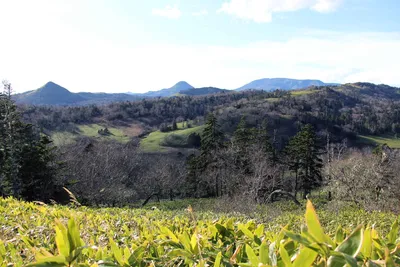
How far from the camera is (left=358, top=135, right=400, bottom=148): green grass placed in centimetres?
10356

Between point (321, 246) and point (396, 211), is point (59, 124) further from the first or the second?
point (321, 246)

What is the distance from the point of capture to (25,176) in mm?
28984

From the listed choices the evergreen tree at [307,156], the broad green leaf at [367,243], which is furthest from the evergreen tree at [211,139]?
the broad green leaf at [367,243]

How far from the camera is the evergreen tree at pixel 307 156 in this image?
46562 mm

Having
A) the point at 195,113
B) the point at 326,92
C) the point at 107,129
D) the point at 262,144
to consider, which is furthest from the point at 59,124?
the point at 326,92

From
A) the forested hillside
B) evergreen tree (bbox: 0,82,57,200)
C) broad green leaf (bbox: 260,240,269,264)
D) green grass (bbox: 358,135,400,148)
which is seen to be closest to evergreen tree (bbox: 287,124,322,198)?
the forested hillside

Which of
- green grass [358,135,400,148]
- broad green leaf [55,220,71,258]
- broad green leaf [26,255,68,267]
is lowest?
green grass [358,135,400,148]

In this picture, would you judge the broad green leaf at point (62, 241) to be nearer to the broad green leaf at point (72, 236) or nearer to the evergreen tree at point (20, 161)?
the broad green leaf at point (72, 236)

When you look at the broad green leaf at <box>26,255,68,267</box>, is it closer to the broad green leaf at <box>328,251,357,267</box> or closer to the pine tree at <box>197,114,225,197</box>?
the broad green leaf at <box>328,251,357,267</box>

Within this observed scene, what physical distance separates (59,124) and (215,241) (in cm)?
11452

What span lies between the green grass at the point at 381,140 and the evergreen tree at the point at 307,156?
6404 centimetres

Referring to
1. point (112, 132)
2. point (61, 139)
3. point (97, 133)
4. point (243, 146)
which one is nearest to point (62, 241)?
point (243, 146)

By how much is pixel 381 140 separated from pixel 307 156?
78.1 metres

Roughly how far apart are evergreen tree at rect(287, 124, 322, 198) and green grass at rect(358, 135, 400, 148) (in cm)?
6404
